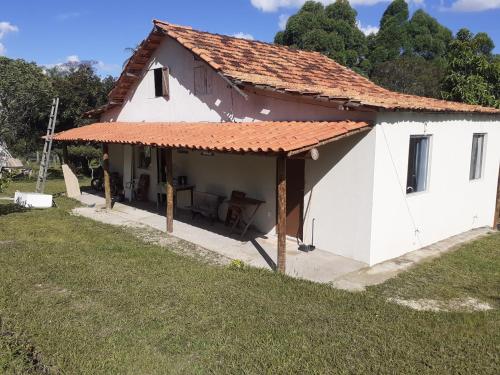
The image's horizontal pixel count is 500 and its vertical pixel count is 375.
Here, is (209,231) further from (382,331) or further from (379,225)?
(382,331)

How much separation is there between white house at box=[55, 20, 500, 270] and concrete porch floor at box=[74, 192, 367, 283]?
0.42 meters

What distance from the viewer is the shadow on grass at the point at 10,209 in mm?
13277

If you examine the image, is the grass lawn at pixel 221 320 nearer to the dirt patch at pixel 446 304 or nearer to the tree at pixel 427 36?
the dirt patch at pixel 446 304

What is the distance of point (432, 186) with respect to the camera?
9.64 m

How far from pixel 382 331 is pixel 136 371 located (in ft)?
10.3

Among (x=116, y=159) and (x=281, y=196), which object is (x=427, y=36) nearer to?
(x=116, y=159)

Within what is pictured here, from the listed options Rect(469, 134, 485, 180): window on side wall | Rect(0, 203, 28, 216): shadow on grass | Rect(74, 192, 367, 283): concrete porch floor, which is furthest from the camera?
Rect(0, 203, 28, 216): shadow on grass

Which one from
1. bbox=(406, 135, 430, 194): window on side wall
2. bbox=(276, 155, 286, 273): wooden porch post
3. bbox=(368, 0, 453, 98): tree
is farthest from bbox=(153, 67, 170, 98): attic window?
bbox=(368, 0, 453, 98): tree

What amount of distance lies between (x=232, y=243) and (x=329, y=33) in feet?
114

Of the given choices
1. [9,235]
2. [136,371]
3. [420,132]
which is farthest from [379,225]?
[9,235]

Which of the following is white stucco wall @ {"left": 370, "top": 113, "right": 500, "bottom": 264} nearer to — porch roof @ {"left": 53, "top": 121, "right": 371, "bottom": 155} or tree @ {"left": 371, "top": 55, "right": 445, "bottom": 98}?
porch roof @ {"left": 53, "top": 121, "right": 371, "bottom": 155}

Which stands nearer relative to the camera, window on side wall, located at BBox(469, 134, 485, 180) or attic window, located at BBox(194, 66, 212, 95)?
window on side wall, located at BBox(469, 134, 485, 180)

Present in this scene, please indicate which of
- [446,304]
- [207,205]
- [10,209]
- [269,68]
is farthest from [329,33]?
[446,304]

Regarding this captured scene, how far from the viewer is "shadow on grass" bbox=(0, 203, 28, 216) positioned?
13277 millimetres
